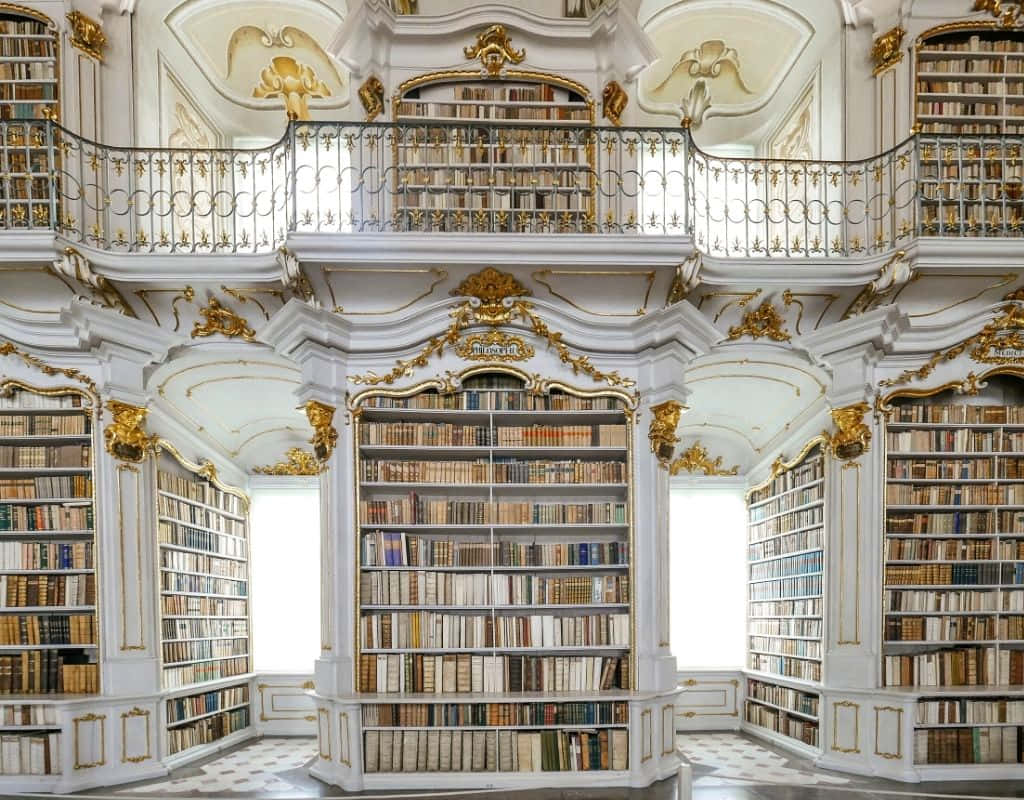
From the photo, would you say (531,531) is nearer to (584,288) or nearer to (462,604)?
(462,604)

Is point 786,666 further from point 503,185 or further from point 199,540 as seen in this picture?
point 199,540

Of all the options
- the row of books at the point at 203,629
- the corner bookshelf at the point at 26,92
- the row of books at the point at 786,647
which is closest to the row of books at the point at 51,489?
the row of books at the point at 203,629

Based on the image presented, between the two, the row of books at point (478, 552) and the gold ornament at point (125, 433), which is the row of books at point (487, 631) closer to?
the row of books at point (478, 552)

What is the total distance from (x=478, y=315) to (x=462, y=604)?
197 cm

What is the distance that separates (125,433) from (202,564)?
5.09 feet

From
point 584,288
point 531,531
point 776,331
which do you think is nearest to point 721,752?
point 531,531

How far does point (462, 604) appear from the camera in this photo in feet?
20.3

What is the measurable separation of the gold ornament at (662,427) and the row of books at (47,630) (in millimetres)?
Answer: 3993

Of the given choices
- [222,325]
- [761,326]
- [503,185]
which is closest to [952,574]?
[761,326]

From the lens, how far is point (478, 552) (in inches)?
246

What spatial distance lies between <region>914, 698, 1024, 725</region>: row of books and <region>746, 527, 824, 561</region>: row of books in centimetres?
132

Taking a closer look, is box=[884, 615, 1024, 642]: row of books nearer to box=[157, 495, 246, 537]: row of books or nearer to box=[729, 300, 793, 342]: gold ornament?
box=[729, 300, 793, 342]: gold ornament

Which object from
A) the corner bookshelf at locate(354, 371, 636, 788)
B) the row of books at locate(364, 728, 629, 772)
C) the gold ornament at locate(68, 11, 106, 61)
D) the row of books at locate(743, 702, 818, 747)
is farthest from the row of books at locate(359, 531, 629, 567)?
the gold ornament at locate(68, 11, 106, 61)

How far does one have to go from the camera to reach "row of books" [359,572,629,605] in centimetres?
621
